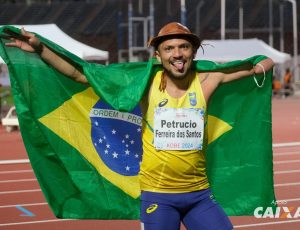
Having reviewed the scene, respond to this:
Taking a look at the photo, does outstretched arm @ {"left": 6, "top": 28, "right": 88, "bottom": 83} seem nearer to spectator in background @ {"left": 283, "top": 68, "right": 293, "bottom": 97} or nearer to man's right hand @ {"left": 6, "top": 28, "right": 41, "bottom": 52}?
man's right hand @ {"left": 6, "top": 28, "right": 41, "bottom": 52}

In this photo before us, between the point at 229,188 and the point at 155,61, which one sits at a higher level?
the point at 155,61

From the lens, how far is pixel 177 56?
4.68 metres

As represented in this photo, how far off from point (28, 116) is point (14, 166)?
8.18m

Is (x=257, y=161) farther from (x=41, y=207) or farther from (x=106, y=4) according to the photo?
(x=106, y=4)

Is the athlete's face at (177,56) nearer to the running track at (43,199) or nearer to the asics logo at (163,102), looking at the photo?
the asics logo at (163,102)

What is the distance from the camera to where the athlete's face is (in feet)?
15.4

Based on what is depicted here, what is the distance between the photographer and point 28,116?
590cm

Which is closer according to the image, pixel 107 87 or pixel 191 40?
pixel 191 40

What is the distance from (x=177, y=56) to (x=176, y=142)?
21.3 inches

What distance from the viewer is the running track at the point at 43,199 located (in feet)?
27.7

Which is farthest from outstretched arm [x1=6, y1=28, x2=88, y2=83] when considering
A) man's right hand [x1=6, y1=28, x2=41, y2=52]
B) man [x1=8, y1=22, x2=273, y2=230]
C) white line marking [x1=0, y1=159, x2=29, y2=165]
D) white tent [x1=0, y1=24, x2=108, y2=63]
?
white tent [x1=0, y1=24, x2=108, y2=63]

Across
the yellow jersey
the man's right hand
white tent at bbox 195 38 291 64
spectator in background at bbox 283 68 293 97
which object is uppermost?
the man's right hand

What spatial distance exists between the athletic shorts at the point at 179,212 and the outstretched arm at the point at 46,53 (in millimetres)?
1200

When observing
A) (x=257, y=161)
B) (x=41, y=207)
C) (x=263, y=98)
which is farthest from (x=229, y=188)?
(x=41, y=207)
